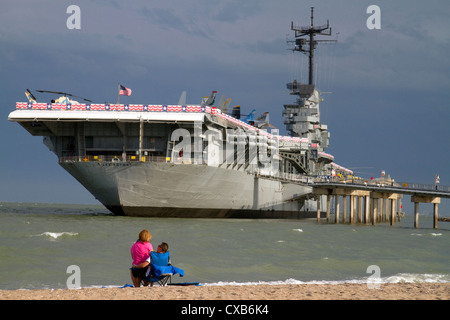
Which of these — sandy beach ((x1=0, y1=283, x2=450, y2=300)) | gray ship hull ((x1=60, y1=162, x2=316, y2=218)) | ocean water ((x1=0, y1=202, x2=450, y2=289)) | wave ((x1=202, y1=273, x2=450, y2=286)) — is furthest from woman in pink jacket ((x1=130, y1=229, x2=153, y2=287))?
gray ship hull ((x1=60, y1=162, x2=316, y2=218))

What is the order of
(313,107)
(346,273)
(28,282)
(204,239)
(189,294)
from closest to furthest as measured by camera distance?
(189,294) < (28,282) < (346,273) < (204,239) < (313,107)

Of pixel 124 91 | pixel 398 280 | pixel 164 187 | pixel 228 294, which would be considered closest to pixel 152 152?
pixel 164 187

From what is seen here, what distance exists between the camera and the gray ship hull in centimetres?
4891

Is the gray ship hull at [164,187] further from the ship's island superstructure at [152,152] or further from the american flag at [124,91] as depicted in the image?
the american flag at [124,91]

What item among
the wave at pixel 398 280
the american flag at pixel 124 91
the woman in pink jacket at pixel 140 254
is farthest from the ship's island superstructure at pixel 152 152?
the woman in pink jacket at pixel 140 254

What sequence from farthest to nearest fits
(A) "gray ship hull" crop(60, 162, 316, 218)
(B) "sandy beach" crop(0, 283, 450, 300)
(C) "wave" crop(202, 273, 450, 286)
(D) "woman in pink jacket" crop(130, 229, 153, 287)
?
(A) "gray ship hull" crop(60, 162, 316, 218), (C) "wave" crop(202, 273, 450, 286), (D) "woman in pink jacket" crop(130, 229, 153, 287), (B) "sandy beach" crop(0, 283, 450, 300)

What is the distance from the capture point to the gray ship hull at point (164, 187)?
1925 inches

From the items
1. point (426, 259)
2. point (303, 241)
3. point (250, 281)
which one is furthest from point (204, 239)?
point (250, 281)

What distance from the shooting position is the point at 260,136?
60.8 meters

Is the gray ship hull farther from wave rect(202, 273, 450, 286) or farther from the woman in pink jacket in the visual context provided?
the woman in pink jacket

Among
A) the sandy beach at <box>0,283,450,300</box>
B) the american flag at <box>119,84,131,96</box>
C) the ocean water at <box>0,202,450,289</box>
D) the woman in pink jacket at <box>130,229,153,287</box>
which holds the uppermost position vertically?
the american flag at <box>119,84,131,96</box>

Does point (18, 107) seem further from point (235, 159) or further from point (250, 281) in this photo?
point (250, 281)

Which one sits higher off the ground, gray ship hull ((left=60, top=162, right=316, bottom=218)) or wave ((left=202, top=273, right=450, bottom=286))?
gray ship hull ((left=60, top=162, right=316, bottom=218))
